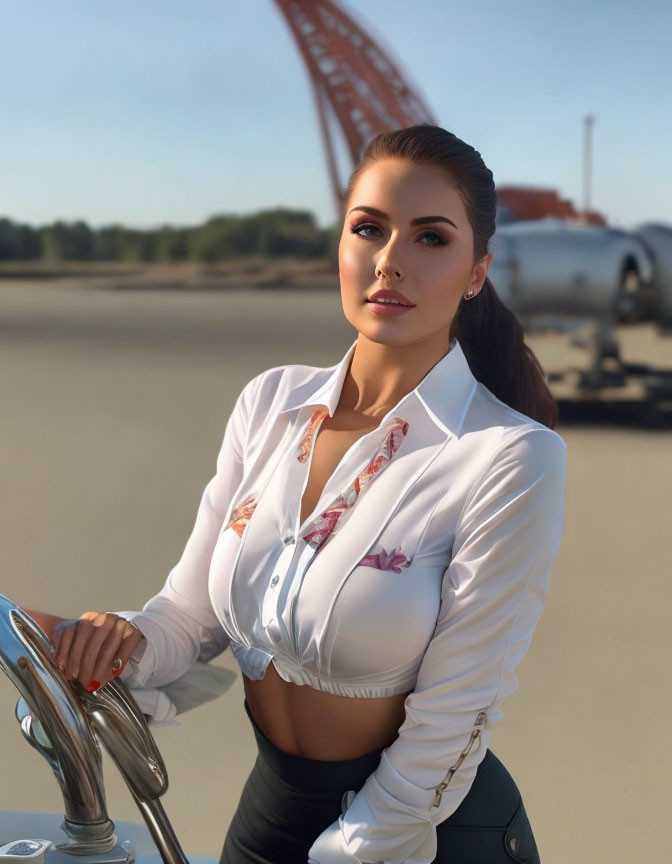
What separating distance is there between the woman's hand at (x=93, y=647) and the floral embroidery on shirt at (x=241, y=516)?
94 millimetres

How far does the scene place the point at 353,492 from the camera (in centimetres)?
70

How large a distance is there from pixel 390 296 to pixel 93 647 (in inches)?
10.9

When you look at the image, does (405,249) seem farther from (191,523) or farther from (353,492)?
(191,523)

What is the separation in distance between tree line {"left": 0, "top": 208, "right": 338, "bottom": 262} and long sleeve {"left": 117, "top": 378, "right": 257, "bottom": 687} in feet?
21.6

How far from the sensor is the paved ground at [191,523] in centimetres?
Result: 229

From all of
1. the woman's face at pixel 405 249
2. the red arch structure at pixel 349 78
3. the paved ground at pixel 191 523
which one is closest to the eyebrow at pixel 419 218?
the woman's face at pixel 405 249

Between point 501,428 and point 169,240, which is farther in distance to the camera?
point 169,240

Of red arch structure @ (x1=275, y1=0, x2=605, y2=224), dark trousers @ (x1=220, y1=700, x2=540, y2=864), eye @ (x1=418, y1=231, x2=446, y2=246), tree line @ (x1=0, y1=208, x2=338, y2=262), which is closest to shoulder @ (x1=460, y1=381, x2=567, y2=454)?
eye @ (x1=418, y1=231, x2=446, y2=246)

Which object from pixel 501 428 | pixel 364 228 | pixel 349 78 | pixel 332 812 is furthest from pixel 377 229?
pixel 349 78

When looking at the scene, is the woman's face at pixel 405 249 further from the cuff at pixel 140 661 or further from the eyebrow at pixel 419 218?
the cuff at pixel 140 661

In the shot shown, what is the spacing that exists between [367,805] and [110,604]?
3009 millimetres

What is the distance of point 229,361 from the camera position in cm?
764

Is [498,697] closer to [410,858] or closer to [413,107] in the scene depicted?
[410,858]

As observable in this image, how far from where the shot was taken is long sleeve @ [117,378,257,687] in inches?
28.0
